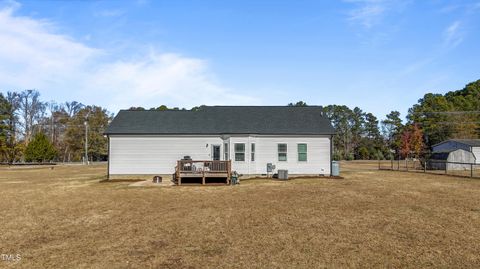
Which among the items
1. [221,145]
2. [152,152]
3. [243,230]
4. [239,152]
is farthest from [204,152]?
[243,230]

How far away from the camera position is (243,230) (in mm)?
9344

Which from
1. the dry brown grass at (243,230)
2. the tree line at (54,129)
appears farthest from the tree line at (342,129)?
the dry brown grass at (243,230)

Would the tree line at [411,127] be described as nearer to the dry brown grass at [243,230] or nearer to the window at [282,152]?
the window at [282,152]

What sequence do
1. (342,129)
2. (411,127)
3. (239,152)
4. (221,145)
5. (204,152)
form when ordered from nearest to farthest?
(239,152)
(204,152)
(221,145)
(411,127)
(342,129)

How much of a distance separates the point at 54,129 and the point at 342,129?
7521 centimetres

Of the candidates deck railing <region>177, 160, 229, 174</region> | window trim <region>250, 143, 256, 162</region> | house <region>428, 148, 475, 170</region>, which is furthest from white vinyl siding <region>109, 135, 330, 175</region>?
house <region>428, 148, 475, 170</region>

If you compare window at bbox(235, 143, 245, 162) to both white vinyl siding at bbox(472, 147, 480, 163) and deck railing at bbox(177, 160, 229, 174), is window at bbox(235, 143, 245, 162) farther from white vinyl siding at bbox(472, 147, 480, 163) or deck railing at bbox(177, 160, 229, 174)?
white vinyl siding at bbox(472, 147, 480, 163)

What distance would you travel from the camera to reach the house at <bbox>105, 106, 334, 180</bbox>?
24078 mm

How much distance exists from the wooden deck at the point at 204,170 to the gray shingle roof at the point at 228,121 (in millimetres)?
3934

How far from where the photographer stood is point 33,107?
241 feet

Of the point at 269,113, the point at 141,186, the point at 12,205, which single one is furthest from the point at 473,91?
the point at 12,205

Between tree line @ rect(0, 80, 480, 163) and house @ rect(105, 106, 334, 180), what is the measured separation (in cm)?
3221

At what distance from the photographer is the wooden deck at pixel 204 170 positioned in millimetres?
20734

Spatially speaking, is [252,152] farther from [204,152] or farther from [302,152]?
[302,152]
